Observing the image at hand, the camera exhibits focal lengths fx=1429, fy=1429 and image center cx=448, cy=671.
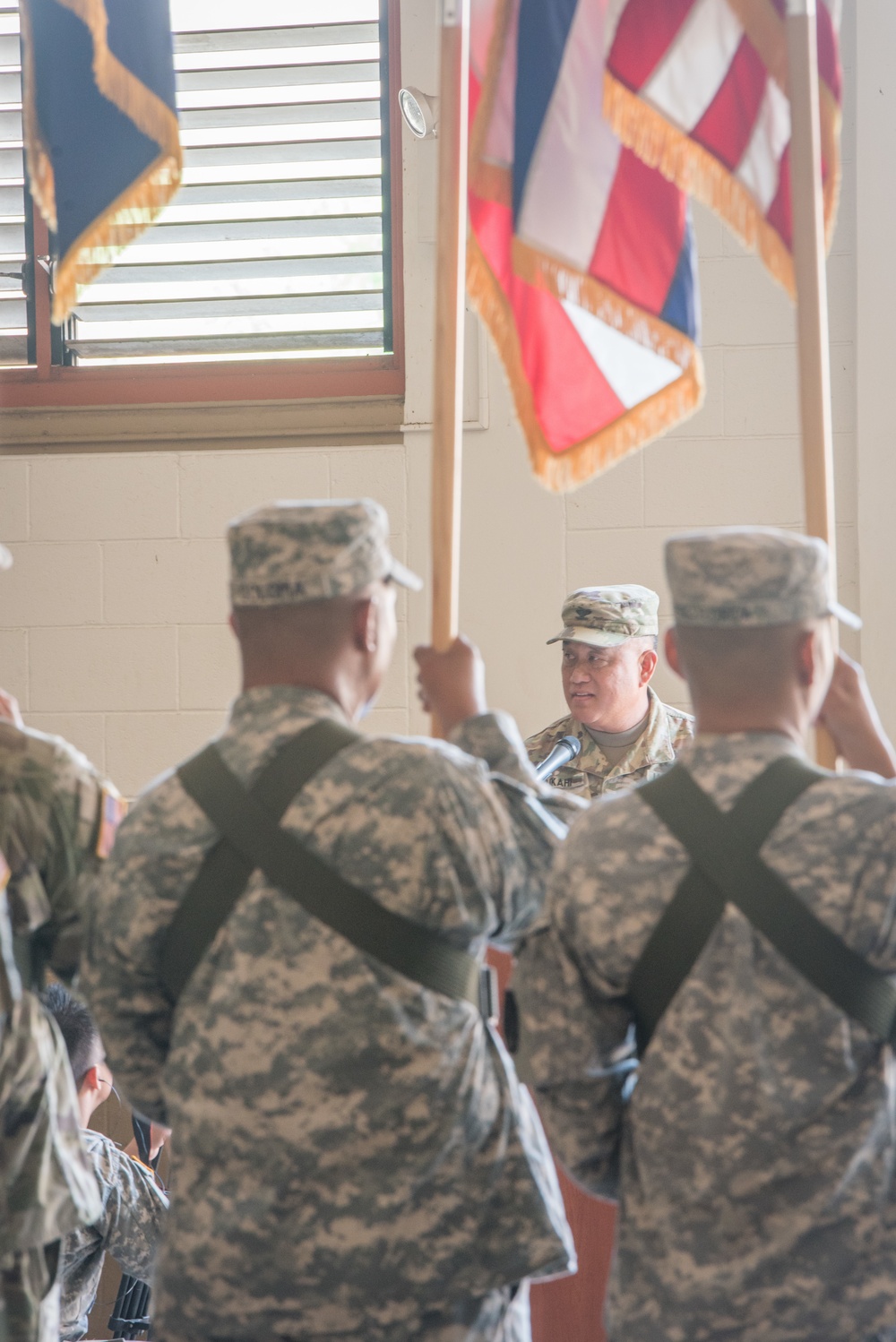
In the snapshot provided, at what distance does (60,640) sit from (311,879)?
2.92 metres

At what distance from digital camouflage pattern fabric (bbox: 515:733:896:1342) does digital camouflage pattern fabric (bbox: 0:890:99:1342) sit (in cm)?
61

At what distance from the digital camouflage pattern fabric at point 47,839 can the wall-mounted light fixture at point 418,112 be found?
2727 millimetres

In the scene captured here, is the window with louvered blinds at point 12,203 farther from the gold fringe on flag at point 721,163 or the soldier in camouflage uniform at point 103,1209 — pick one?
the gold fringe on flag at point 721,163

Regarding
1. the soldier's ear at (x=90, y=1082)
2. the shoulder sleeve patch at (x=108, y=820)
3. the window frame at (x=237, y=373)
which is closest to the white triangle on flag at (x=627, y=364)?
the shoulder sleeve patch at (x=108, y=820)

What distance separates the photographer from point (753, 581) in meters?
1.42

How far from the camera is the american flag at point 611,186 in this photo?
203 centimetres

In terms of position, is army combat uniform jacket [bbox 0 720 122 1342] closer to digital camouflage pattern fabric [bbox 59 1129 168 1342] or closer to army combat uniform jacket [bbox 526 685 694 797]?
digital camouflage pattern fabric [bbox 59 1129 168 1342]

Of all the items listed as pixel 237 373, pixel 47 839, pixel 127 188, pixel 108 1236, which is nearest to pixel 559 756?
pixel 108 1236

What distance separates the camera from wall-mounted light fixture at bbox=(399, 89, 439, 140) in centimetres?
383

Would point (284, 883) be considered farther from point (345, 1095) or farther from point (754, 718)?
point (754, 718)

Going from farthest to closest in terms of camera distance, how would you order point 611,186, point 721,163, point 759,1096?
point 611,186
point 721,163
point 759,1096

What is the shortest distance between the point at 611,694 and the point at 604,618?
0.61ft

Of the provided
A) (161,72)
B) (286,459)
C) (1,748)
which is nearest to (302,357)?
(286,459)

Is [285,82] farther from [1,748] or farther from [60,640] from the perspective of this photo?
[1,748]
